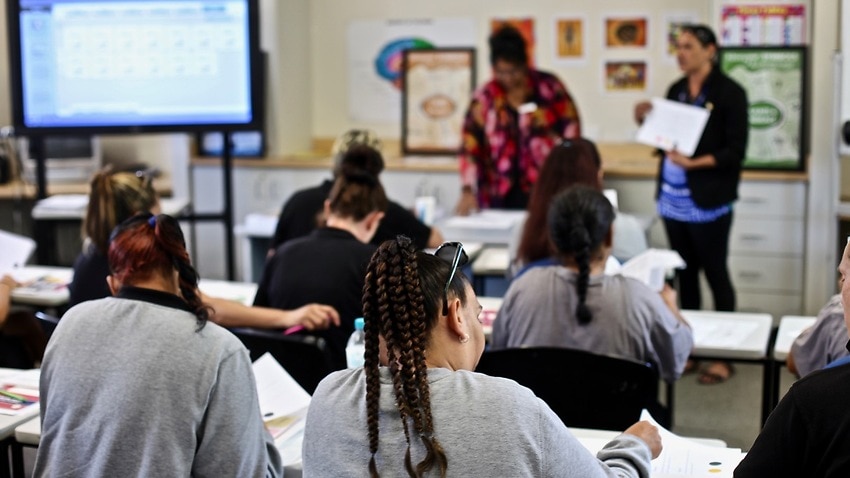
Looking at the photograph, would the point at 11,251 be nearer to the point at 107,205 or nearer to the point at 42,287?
the point at 42,287

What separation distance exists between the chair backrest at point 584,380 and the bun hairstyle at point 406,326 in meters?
1.03

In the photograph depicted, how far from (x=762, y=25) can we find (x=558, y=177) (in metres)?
2.61

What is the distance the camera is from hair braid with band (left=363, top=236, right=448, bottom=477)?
1.49 meters

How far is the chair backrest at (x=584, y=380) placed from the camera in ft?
8.43

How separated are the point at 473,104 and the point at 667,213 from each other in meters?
1.20

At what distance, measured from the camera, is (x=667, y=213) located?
4.93 m

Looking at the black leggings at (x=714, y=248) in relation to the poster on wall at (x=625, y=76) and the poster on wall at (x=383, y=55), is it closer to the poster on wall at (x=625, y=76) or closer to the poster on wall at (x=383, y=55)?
the poster on wall at (x=625, y=76)

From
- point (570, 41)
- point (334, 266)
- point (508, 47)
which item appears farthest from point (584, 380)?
point (570, 41)

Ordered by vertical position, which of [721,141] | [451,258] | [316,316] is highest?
[721,141]

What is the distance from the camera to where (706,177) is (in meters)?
4.79

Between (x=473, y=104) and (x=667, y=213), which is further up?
(x=473, y=104)

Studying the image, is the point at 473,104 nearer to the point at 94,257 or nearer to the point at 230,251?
the point at 230,251

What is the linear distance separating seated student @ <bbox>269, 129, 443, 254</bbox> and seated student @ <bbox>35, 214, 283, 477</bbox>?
1.71 metres

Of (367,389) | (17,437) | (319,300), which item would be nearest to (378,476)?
(367,389)
